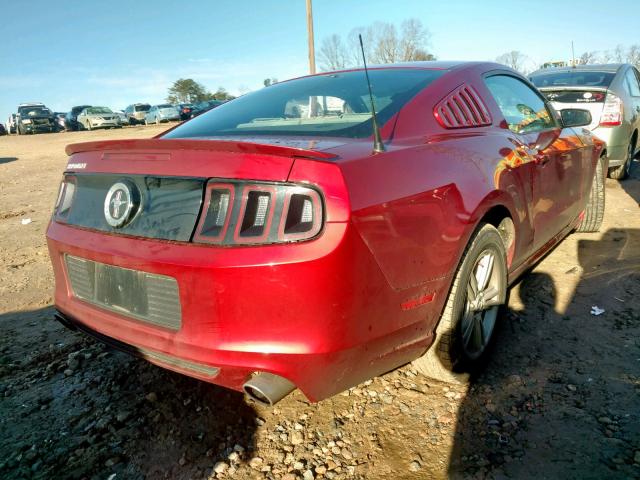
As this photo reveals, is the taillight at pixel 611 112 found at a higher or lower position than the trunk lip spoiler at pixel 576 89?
lower

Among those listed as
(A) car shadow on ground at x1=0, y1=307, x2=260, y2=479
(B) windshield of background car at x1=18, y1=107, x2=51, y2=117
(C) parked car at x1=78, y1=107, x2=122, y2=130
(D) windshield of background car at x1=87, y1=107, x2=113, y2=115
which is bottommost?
(A) car shadow on ground at x1=0, y1=307, x2=260, y2=479

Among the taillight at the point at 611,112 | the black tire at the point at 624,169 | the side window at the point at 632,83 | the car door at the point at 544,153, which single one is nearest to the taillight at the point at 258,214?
the car door at the point at 544,153

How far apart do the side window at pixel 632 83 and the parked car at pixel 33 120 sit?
112 ft

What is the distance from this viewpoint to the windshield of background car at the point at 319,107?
79.8 inches

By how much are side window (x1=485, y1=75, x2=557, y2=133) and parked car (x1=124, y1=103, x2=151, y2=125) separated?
36585 mm

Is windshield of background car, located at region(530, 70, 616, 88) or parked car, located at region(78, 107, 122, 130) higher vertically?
parked car, located at region(78, 107, 122, 130)

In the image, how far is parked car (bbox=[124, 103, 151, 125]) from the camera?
3584 cm

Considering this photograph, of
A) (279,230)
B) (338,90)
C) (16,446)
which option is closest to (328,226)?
(279,230)

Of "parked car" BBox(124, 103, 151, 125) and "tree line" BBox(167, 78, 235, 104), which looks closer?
"parked car" BBox(124, 103, 151, 125)

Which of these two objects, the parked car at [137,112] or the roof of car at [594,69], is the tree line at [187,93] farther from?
the roof of car at [594,69]

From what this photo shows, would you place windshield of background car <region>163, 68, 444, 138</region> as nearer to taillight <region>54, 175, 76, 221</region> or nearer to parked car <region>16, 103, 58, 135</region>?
taillight <region>54, 175, 76, 221</region>

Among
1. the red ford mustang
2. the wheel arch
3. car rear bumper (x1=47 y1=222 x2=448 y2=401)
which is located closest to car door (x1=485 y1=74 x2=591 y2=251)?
the wheel arch

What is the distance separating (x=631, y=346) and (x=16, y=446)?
9.86 feet

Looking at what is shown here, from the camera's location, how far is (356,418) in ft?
6.90
